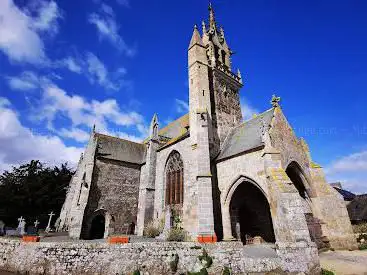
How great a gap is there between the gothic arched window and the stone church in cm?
7

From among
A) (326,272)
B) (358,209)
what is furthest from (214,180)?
(358,209)

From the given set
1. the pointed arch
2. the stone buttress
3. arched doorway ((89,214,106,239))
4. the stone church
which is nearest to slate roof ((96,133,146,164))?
the stone church

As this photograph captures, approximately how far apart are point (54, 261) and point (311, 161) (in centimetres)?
1613

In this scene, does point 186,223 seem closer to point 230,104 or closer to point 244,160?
point 244,160

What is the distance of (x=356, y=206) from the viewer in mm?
28172

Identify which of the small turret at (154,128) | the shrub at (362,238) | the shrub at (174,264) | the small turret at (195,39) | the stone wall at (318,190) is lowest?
the shrub at (174,264)

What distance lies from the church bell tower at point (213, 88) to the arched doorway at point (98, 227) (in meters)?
10.4

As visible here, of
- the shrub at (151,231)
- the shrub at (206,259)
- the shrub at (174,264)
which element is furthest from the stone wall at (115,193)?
the shrub at (206,259)

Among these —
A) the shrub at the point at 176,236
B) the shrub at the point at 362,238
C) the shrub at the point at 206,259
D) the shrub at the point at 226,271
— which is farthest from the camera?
the shrub at the point at 362,238

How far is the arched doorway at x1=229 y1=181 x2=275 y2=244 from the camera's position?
1514 cm

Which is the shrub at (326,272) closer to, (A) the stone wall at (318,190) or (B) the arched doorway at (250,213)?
(A) the stone wall at (318,190)

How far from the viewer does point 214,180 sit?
1502cm

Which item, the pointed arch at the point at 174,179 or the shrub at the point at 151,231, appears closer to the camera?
the shrub at the point at 151,231

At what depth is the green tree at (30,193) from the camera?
24.3 metres
